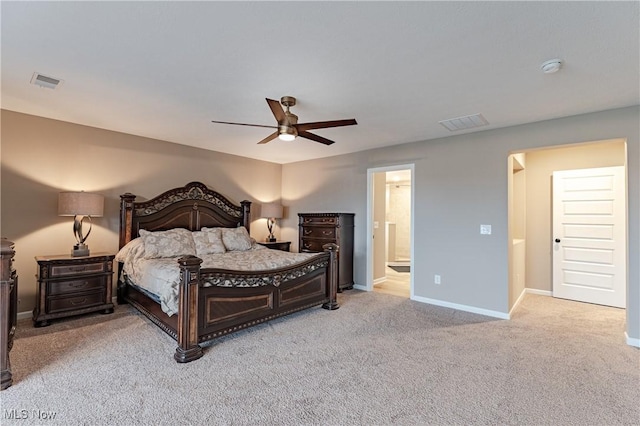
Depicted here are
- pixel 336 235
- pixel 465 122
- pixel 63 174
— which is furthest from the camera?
pixel 336 235

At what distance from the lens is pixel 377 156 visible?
5.21 meters

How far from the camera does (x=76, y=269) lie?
11.8ft

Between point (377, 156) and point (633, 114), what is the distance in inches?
119

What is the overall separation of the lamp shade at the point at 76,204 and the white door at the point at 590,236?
21.7 feet

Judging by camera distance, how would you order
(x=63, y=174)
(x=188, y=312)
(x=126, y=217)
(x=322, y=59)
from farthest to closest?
(x=126, y=217), (x=63, y=174), (x=188, y=312), (x=322, y=59)

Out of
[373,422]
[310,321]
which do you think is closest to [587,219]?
[310,321]

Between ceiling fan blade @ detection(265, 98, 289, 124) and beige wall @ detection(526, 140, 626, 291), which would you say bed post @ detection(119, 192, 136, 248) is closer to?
ceiling fan blade @ detection(265, 98, 289, 124)

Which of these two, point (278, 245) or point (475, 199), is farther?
point (278, 245)

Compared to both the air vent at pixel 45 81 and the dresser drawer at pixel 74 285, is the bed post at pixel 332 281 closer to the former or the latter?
the dresser drawer at pixel 74 285

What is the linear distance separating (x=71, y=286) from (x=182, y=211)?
1.74 m

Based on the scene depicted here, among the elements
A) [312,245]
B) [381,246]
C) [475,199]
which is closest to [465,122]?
[475,199]

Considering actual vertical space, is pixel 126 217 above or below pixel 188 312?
above

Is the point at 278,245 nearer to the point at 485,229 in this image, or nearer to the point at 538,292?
the point at 485,229

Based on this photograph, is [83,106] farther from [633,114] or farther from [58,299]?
[633,114]
